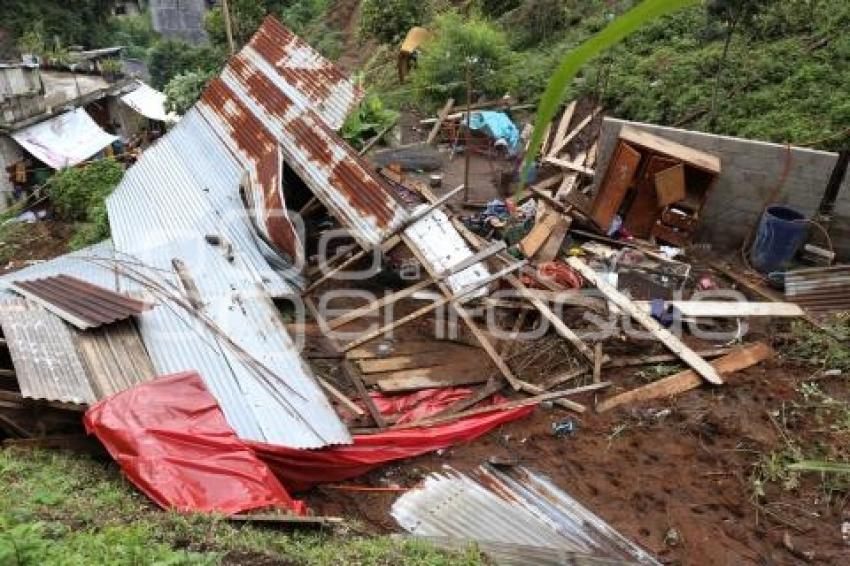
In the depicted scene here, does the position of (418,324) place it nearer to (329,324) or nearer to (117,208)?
(329,324)

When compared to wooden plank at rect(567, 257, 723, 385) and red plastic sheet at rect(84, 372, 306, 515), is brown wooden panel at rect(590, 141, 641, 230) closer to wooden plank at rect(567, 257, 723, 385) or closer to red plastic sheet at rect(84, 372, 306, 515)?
wooden plank at rect(567, 257, 723, 385)

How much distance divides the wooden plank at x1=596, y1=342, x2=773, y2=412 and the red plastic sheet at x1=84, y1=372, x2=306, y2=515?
3.89 meters

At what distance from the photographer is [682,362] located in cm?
798

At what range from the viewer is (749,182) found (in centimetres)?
1012

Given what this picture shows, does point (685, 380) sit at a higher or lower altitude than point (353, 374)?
lower

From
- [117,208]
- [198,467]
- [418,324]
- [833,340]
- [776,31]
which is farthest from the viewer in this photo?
[776,31]

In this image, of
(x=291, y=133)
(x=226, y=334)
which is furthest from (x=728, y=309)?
(x=291, y=133)

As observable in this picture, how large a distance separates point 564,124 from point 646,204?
4.10 metres

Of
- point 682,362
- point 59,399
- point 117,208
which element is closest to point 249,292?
point 59,399

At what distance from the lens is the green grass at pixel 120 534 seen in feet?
12.0

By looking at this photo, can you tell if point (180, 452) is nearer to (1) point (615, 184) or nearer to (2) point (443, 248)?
(2) point (443, 248)

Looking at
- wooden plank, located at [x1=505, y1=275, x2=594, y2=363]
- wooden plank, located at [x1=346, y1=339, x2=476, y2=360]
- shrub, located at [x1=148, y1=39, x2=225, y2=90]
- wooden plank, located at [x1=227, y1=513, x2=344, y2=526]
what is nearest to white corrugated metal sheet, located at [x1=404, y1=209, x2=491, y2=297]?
wooden plank, located at [x1=505, y1=275, x2=594, y2=363]

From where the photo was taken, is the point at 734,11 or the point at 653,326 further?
the point at 734,11

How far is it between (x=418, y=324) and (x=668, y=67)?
8842 millimetres
